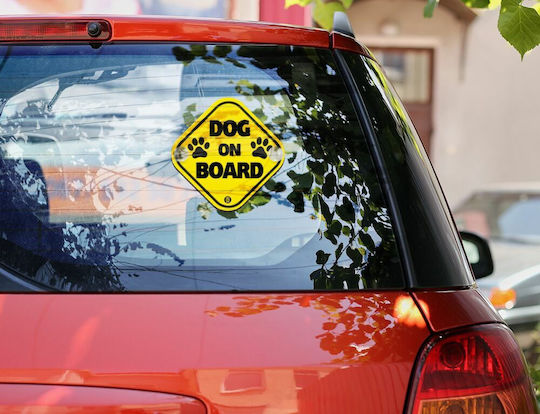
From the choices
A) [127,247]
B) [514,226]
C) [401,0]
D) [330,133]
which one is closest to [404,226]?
[330,133]

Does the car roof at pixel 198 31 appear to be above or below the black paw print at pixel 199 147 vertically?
above

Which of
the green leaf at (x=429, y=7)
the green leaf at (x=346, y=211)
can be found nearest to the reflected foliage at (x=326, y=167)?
the green leaf at (x=346, y=211)

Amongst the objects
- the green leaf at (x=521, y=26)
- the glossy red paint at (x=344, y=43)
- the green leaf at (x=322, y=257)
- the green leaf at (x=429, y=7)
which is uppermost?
the green leaf at (x=429, y=7)

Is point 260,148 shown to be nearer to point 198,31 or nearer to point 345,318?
point 198,31

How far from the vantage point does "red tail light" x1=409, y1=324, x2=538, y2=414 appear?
65.6 inches

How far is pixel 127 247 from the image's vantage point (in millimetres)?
1743

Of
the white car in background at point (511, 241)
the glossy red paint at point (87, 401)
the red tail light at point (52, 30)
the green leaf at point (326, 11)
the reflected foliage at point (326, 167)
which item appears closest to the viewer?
the glossy red paint at point (87, 401)

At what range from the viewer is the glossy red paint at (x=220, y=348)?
159 centimetres

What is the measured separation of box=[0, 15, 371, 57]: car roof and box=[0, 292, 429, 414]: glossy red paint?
22.8 inches

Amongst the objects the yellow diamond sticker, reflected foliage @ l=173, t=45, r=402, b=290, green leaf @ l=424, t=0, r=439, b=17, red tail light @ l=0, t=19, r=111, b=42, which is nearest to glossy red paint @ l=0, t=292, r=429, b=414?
reflected foliage @ l=173, t=45, r=402, b=290

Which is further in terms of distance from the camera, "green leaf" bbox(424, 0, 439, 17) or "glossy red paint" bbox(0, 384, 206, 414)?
"green leaf" bbox(424, 0, 439, 17)

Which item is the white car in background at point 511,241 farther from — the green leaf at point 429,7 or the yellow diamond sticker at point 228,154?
the yellow diamond sticker at point 228,154

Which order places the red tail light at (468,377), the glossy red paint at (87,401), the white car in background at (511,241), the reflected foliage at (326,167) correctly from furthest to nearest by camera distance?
the white car in background at (511,241) < the reflected foliage at (326,167) < the red tail light at (468,377) < the glossy red paint at (87,401)

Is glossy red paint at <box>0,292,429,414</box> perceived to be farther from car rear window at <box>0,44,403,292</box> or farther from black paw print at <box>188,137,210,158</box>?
black paw print at <box>188,137,210,158</box>
